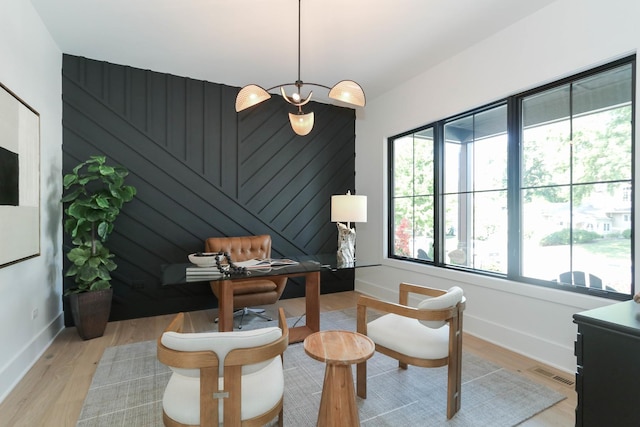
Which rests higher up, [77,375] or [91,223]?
[91,223]

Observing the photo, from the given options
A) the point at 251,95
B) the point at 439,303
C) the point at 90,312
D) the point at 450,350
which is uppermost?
the point at 251,95

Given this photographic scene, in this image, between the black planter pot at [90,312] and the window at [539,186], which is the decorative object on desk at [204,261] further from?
the window at [539,186]

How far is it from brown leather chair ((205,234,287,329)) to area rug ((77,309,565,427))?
860 mm

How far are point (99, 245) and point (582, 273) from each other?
4.37 metres

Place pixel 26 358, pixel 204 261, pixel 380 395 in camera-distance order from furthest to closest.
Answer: pixel 204 261
pixel 26 358
pixel 380 395

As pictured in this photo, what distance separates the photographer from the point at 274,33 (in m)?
2.99

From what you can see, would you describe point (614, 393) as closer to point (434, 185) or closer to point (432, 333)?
point (432, 333)

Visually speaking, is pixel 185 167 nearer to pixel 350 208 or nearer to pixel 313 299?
pixel 350 208

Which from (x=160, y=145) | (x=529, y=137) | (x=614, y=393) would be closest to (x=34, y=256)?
(x=160, y=145)

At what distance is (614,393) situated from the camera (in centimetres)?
121

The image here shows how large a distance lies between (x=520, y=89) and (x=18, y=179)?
415cm

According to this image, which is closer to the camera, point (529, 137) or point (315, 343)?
point (315, 343)

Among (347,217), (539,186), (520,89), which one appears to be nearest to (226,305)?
(347,217)

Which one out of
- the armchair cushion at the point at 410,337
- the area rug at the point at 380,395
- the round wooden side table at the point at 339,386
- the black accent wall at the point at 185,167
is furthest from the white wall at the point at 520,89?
the round wooden side table at the point at 339,386
